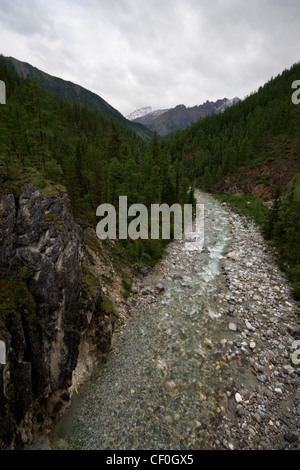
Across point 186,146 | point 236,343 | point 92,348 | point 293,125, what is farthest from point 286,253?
point 186,146

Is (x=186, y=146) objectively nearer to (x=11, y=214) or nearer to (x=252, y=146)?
(x=252, y=146)

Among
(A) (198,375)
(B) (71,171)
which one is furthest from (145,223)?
(A) (198,375)

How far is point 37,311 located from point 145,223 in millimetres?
15579

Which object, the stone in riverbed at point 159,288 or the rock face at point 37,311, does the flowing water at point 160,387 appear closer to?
the stone in riverbed at point 159,288

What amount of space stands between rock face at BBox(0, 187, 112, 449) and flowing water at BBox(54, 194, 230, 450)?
1.56 metres

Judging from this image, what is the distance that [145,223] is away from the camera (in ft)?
72.3

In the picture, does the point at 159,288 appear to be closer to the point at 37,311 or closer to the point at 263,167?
the point at 37,311

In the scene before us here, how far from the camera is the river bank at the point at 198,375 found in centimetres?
768

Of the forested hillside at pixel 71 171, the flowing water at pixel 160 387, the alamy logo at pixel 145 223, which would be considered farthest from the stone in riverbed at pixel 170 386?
the alamy logo at pixel 145 223

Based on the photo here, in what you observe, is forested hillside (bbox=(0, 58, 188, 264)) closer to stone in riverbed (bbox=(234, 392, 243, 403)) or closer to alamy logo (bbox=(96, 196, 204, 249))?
alamy logo (bbox=(96, 196, 204, 249))

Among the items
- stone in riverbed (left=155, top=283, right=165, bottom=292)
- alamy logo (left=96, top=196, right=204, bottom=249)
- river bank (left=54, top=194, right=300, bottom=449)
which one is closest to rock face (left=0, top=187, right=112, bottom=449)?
river bank (left=54, top=194, right=300, bottom=449)

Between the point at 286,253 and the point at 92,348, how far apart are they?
18490 millimetres

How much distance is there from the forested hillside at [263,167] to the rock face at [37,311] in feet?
51.0

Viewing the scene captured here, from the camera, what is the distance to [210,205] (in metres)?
43.1
